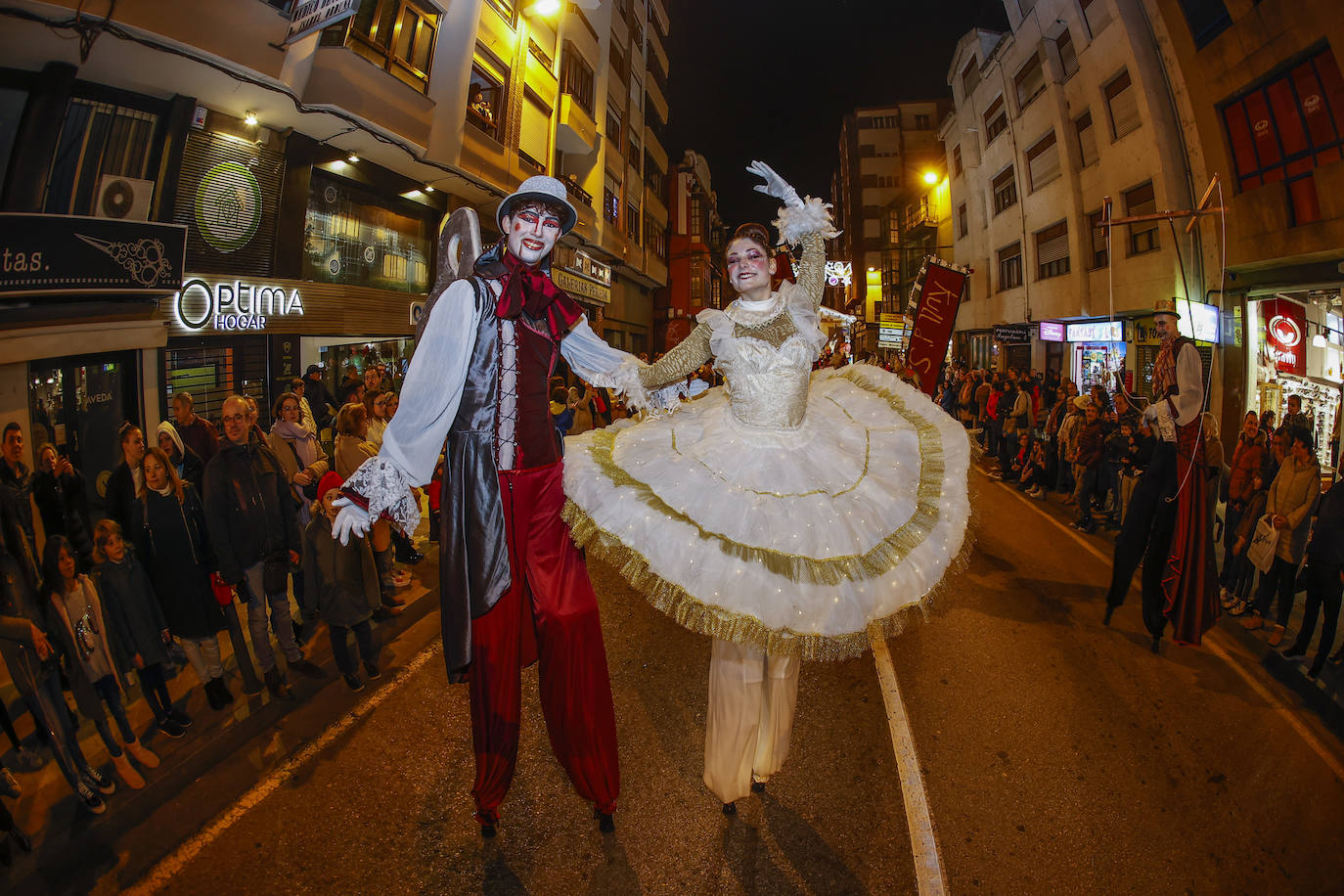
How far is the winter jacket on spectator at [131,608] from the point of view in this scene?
12.8ft

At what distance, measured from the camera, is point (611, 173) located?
1041 inches

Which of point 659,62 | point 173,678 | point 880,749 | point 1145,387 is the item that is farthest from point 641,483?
point 659,62

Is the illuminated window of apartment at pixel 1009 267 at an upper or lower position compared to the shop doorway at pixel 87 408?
upper

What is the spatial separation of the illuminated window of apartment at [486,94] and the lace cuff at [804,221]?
533 inches

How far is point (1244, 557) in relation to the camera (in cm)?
675

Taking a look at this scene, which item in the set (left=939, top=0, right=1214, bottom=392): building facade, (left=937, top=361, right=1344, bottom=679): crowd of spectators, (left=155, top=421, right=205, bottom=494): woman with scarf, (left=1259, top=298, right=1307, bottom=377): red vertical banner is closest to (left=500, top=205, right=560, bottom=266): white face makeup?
(left=155, top=421, right=205, bottom=494): woman with scarf

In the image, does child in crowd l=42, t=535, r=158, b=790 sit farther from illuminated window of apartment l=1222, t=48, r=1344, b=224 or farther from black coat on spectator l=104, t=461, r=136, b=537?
illuminated window of apartment l=1222, t=48, r=1344, b=224

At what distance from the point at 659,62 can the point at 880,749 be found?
40.2 m

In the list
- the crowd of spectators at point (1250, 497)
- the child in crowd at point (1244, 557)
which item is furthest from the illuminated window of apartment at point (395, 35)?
the child in crowd at point (1244, 557)

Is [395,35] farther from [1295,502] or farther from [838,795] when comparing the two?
[1295,502]

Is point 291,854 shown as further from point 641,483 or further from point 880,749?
point 880,749

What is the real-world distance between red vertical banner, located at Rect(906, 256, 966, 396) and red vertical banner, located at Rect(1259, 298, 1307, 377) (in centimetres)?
958

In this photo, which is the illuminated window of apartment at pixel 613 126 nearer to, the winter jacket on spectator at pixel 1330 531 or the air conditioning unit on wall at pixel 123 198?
the air conditioning unit on wall at pixel 123 198

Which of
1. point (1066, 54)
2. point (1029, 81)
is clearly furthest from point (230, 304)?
point (1029, 81)
